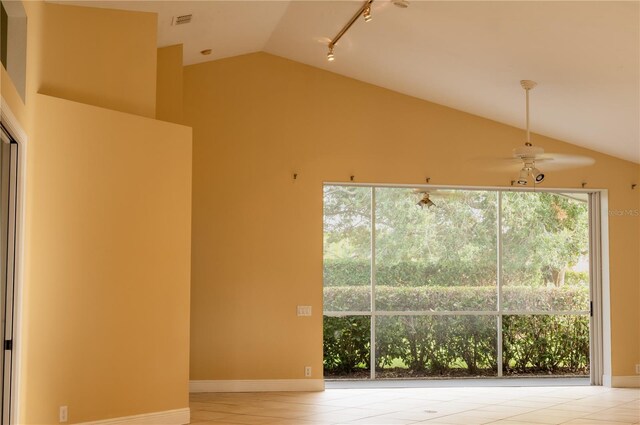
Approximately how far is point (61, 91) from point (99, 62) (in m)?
0.48

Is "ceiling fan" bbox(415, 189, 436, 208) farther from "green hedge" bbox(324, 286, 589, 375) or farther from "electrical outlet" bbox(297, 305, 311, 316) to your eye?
"electrical outlet" bbox(297, 305, 311, 316)

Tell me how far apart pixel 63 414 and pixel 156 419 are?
0.95 metres

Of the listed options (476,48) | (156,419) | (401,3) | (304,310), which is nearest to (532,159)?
(476,48)

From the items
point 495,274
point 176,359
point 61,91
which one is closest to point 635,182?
point 495,274

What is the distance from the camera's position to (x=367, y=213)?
1016 cm

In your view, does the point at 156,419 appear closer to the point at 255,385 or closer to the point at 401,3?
the point at 255,385

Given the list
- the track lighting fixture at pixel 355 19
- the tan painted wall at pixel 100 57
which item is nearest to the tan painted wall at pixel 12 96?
the tan painted wall at pixel 100 57

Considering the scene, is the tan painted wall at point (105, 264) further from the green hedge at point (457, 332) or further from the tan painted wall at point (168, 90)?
the green hedge at point (457, 332)

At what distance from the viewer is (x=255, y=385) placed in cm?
925

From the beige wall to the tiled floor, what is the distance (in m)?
1.08

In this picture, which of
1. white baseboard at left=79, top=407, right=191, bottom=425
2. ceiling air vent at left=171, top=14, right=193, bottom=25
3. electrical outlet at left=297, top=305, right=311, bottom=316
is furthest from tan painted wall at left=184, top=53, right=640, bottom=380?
white baseboard at left=79, top=407, right=191, bottom=425

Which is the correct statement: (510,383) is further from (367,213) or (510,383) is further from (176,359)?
(176,359)

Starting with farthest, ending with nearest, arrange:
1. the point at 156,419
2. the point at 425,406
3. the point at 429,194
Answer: the point at 429,194 < the point at 425,406 < the point at 156,419

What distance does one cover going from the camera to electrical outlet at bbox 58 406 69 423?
5984mm
